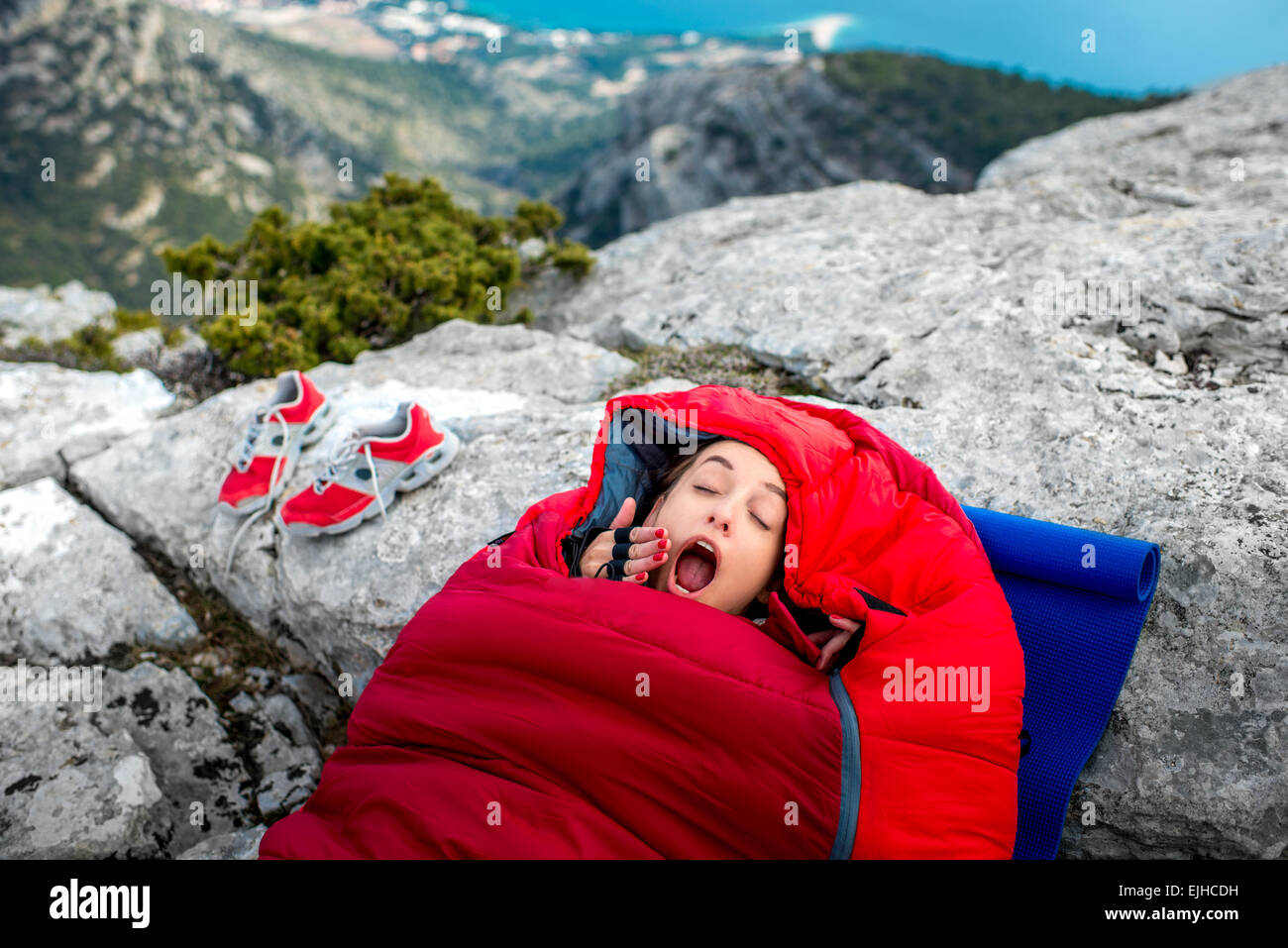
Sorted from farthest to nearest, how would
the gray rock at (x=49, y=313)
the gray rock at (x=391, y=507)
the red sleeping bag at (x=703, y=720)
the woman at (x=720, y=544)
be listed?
1. the gray rock at (x=49, y=313)
2. the gray rock at (x=391, y=507)
3. the woman at (x=720, y=544)
4. the red sleeping bag at (x=703, y=720)

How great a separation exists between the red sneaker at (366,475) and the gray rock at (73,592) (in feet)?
3.40

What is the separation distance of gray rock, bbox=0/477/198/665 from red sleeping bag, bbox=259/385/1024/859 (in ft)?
Result: 8.50

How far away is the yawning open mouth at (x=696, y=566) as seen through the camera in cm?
253

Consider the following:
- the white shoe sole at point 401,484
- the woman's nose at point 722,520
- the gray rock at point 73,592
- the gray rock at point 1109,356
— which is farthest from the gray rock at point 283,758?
the gray rock at point 1109,356

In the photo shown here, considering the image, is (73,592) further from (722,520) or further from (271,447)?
(722,520)

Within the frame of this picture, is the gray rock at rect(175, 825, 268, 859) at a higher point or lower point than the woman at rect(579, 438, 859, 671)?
lower

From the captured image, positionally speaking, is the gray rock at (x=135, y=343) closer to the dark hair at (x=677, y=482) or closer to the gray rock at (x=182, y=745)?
the gray rock at (x=182, y=745)

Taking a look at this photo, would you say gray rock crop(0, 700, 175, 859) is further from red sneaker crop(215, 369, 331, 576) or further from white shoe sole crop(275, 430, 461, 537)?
white shoe sole crop(275, 430, 461, 537)

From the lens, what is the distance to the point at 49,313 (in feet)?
52.6

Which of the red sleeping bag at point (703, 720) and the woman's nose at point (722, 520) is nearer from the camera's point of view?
the red sleeping bag at point (703, 720)

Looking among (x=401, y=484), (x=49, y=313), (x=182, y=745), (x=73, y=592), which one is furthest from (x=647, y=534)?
(x=49, y=313)

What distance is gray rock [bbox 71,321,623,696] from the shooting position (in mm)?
3820

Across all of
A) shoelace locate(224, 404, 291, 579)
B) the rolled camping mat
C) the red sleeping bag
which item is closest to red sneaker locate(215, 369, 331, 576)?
shoelace locate(224, 404, 291, 579)
